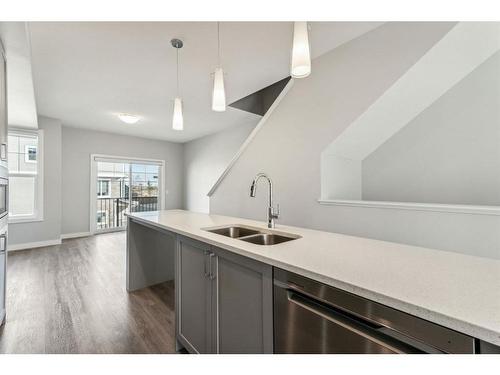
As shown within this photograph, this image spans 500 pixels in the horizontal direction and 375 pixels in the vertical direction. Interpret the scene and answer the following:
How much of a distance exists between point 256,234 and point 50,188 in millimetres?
4882

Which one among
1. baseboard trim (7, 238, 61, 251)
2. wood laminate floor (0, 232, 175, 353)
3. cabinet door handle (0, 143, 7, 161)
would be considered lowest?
wood laminate floor (0, 232, 175, 353)

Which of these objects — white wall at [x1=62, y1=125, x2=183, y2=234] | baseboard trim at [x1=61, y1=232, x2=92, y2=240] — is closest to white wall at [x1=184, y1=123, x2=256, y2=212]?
white wall at [x1=62, y1=125, x2=183, y2=234]

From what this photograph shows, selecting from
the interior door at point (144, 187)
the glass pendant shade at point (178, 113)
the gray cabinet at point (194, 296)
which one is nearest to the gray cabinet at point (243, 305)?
the gray cabinet at point (194, 296)

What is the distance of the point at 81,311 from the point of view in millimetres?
2123

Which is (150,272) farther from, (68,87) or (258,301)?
(68,87)

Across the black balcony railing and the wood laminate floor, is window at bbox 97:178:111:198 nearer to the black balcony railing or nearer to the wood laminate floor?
the black balcony railing

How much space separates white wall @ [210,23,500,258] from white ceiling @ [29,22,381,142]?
0.28 metres

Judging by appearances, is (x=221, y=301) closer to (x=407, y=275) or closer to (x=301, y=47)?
(x=407, y=275)

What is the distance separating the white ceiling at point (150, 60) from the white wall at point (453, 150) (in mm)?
860

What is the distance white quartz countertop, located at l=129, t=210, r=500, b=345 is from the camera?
1.92 ft

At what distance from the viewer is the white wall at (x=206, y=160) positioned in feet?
17.5

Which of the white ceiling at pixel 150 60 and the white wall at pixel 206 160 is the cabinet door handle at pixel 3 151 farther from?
the white wall at pixel 206 160

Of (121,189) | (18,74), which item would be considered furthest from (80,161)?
(18,74)

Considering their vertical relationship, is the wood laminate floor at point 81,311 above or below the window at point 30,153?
below
